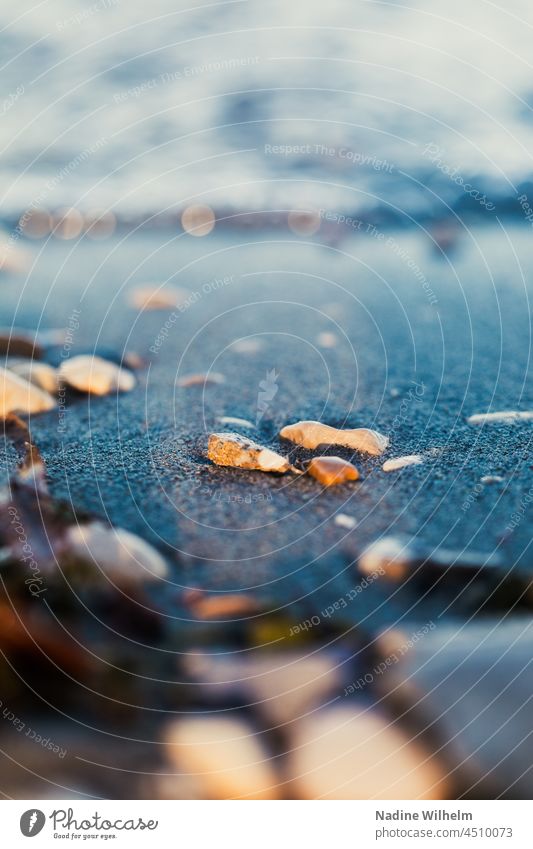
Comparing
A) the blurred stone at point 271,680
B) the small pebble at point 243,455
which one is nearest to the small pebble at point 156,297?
the small pebble at point 243,455

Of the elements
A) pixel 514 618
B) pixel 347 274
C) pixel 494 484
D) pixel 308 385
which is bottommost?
pixel 514 618

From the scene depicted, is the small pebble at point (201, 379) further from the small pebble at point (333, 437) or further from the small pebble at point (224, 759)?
the small pebble at point (224, 759)

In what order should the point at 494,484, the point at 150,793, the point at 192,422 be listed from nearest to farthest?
1. the point at 150,793
2. the point at 494,484
3. the point at 192,422

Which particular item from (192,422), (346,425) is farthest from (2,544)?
(346,425)

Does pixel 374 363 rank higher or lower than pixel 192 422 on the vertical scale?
higher

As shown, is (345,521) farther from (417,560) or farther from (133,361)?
(133,361)
